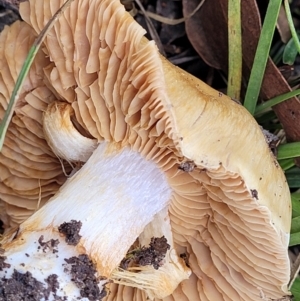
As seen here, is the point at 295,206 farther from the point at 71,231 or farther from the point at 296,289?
the point at 71,231

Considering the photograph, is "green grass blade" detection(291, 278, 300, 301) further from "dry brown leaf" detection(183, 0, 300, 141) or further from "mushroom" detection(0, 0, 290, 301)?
"dry brown leaf" detection(183, 0, 300, 141)

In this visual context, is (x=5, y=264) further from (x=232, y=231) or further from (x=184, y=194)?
(x=232, y=231)

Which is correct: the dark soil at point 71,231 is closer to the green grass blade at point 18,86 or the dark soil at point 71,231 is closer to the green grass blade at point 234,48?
the green grass blade at point 18,86

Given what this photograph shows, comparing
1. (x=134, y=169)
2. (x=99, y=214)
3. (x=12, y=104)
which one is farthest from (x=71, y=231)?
(x=12, y=104)

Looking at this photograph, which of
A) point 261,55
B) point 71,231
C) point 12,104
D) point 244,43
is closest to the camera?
point 12,104

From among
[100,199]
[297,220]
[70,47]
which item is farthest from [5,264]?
[297,220]

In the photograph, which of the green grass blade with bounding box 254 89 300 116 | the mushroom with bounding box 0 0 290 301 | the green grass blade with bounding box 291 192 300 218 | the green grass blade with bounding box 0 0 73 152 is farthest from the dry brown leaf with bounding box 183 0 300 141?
the green grass blade with bounding box 0 0 73 152
